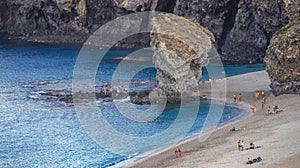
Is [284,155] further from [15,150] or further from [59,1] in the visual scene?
[59,1]

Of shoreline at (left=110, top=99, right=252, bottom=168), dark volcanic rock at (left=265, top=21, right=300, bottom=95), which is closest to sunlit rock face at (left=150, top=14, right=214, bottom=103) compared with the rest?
shoreline at (left=110, top=99, right=252, bottom=168)

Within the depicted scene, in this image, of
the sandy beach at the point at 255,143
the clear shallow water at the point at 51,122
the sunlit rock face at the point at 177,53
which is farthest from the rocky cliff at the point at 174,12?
the sandy beach at the point at 255,143

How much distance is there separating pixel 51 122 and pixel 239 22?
4551 centimetres

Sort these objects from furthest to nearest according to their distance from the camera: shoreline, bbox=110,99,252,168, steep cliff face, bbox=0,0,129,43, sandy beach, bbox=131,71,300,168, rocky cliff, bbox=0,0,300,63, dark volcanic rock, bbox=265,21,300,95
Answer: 1. steep cliff face, bbox=0,0,129,43
2. rocky cliff, bbox=0,0,300,63
3. dark volcanic rock, bbox=265,21,300,95
4. shoreline, bbox=110,99,252,168
5. sandy beach, bbox=131,71,300,168

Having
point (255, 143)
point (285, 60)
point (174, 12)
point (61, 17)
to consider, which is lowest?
point (255, 143)

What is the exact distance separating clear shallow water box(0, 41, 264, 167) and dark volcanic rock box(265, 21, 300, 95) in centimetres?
502

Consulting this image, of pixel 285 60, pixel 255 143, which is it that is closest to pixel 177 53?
pixel 285 60

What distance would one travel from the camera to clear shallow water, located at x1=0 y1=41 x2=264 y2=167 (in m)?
43.6

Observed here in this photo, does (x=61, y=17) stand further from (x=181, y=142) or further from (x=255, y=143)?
(x=255, y=143)

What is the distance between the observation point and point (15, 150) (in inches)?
1784

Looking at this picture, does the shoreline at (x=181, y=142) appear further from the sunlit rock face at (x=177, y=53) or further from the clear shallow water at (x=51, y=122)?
the sunlit rock face at (x=177, y=53)

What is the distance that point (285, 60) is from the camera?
54.0 meters

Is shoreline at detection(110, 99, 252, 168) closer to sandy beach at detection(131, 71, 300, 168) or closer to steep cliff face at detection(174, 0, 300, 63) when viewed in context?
sandy beach at detection(131, 71, 300, 168)

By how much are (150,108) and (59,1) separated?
5480 centimetres
